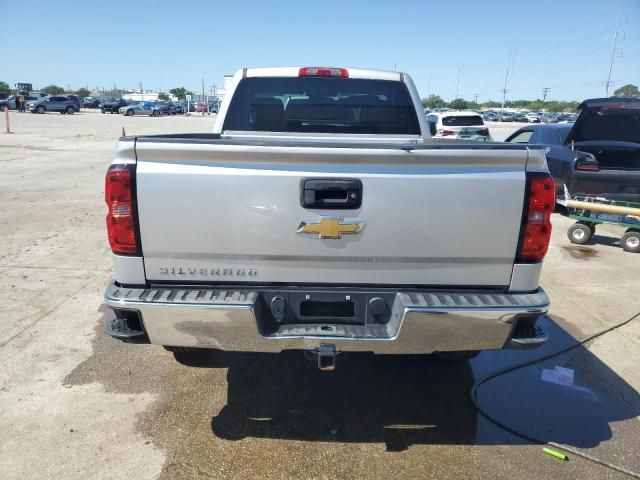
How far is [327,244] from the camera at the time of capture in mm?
2574

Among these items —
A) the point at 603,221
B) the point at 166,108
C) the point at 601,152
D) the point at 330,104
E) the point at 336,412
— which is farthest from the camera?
the point at 166,108

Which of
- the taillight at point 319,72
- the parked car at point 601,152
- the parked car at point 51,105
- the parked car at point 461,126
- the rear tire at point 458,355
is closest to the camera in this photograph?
the rear tire at point 458,355

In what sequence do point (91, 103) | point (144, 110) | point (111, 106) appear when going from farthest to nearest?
point (91, 103) < point (111, 106) < point (144, 110)

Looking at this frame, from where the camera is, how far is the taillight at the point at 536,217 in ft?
8.35

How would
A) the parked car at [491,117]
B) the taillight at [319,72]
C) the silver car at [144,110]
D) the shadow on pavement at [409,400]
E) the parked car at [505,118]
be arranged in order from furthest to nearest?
the parked car at [491,117], the parked car at [505,118], the silver car at [144,110], the taillight at [319,72], the shadow on pavement at [409,400]

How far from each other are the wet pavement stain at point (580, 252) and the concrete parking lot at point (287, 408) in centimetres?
191

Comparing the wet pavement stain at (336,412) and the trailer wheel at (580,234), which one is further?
the trailer wheel at (580,234)

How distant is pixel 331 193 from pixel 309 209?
0.45ft

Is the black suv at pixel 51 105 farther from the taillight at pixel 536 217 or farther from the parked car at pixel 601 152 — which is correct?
the taillight at pixel 536 217

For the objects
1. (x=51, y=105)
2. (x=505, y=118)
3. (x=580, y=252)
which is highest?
(x=51, y=105)

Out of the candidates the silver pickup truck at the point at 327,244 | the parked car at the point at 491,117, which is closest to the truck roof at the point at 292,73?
the silver pickup truck at the point at 327,244

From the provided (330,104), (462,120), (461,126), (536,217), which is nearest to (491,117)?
(462,120)

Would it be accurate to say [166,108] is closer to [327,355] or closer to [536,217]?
[327,355]

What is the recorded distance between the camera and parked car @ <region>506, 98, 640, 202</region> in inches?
302
